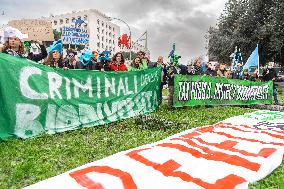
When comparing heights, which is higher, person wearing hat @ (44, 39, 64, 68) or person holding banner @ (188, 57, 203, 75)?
person wearing hat @ (44, 39, 64, 68)

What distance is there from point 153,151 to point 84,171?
139 cm

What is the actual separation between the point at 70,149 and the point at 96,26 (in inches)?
4743

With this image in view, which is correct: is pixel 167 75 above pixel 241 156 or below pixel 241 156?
above

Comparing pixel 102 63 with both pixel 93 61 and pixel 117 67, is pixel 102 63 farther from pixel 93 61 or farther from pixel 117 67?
pixel 117 67

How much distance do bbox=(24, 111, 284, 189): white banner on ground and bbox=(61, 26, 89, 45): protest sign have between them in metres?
10.5

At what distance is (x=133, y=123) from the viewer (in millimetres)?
8977

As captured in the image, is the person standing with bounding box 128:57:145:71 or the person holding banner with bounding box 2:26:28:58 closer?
the person holding banner with bounding box 2:26:28:58

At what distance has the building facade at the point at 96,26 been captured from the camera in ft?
398

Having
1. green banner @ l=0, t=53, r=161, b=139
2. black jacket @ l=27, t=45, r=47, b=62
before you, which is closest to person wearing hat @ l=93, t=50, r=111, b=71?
green banner @ l=0, t=53, r=161, b=139

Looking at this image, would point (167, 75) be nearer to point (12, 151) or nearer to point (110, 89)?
point (110, 89)

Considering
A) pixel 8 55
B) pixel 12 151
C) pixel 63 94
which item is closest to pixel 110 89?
pixel 63 94

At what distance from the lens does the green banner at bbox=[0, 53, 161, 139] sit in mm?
6594

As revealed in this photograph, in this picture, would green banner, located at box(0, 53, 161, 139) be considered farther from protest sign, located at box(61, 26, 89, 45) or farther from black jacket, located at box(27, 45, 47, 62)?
protest sign, located at box(61, 26, 89, 45)

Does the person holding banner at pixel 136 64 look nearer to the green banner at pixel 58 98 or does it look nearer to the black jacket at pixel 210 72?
the green banner at pixel 58 98
